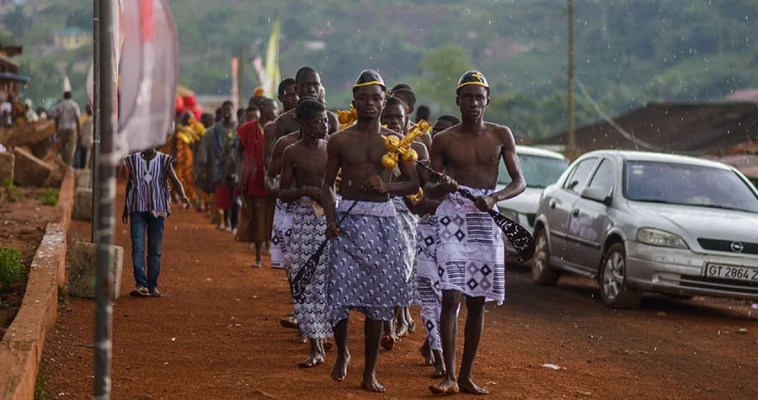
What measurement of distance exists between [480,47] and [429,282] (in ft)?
442

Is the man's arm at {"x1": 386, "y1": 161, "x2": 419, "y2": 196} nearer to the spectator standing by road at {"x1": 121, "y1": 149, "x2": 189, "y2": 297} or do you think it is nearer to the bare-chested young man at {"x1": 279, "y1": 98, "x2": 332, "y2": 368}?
the bare-chested young man at {"x1": 279, "y1": 98, "x2": 332, "y2": 368}

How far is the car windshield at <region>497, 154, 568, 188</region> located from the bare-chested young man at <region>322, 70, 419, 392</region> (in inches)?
380

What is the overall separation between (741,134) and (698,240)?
21.1 meters

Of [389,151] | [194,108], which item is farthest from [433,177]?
[194,108]

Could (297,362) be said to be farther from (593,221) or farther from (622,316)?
(593,221)

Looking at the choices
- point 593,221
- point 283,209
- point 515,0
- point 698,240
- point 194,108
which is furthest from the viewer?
point 515,0

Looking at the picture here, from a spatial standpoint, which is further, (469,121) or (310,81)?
(310,81)

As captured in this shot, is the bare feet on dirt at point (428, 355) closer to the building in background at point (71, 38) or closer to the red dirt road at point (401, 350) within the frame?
the red dirt road at point (401, 350)

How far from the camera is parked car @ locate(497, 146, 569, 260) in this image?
53.5ft

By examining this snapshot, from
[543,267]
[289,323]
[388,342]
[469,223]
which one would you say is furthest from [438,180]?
[543,267]

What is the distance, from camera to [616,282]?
12633mm

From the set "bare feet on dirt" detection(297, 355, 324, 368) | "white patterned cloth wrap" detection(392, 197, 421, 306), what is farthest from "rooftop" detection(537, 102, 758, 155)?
"bare feet on dirt" detection(297, 355, 324, 368)

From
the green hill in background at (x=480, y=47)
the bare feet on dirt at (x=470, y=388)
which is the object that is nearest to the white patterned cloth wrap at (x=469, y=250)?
the bare feet on dirt at (x=470, y=388)

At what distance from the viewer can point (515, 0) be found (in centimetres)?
17038
